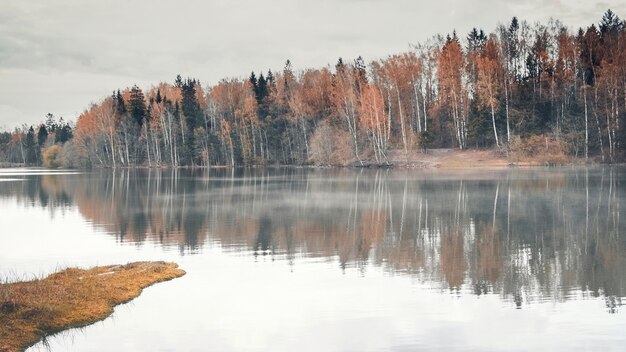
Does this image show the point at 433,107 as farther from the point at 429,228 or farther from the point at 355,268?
the point at 355,268

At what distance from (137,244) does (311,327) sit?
51.7 feet

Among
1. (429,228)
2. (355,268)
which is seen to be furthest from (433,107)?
(355,268)

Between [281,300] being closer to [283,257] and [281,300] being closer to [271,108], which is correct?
[283,257]

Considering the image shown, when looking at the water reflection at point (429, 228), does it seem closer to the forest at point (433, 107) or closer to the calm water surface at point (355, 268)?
the calm water surface at point (355, 268)

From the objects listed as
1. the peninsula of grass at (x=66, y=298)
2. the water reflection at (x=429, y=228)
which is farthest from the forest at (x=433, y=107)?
the peninsula of grass at (x=66, y=298)

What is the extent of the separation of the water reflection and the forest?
1286 inches

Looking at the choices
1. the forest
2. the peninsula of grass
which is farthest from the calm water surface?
the forest

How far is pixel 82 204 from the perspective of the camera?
48750 mm

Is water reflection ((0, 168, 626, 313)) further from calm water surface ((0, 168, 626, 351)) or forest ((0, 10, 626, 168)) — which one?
forest ((0, 10, 626, 168))

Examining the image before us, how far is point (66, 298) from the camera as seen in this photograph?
52.7 ft

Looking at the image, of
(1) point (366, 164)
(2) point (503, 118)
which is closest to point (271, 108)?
(1) point (366, 164)

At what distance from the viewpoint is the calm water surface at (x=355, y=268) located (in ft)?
45.4

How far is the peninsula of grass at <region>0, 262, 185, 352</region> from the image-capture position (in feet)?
45.0

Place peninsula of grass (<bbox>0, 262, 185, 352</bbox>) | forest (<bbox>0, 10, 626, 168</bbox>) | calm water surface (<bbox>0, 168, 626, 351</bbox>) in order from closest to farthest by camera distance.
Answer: peninsula of grass (<bbox>0, 262, 185, 352</bbox>) → calm water surface (<bbox>0, 168, 626, 351</bbox>) → forest (<bbox>0, 10, 626, 168</bbox>)
